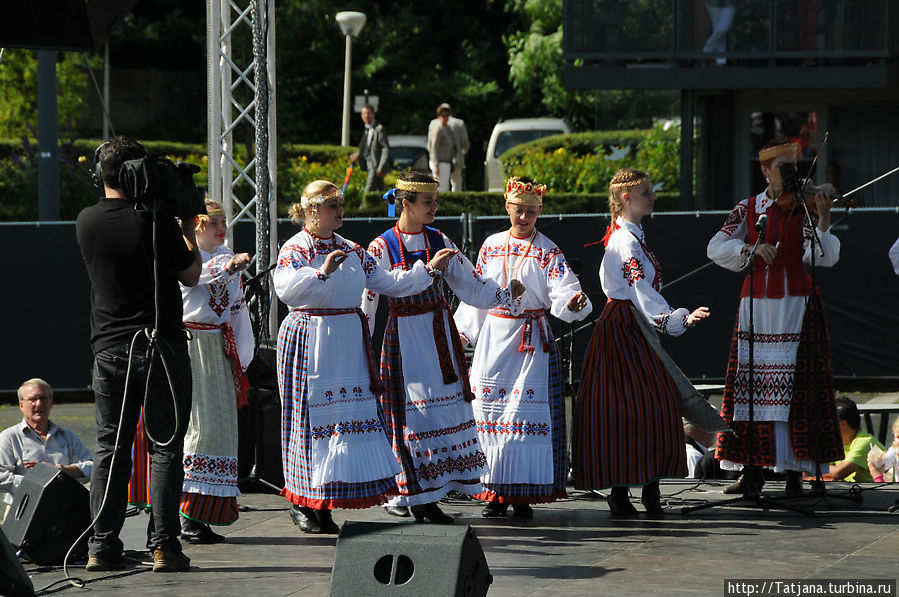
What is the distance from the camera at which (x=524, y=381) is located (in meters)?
7.29

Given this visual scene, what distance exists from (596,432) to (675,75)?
428 inches

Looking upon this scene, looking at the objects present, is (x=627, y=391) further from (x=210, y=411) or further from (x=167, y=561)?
(x=167, y=561)

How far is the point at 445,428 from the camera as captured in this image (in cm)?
706

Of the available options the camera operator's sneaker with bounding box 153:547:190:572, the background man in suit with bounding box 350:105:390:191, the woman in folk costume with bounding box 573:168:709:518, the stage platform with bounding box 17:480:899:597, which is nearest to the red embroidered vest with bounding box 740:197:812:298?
the woman in folk costume with bounding box 573:168:709:518

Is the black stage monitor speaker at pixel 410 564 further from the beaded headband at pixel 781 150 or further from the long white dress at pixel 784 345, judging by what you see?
the beaded headband at pixel 781 150

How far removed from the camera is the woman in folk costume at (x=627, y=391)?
7.22 m

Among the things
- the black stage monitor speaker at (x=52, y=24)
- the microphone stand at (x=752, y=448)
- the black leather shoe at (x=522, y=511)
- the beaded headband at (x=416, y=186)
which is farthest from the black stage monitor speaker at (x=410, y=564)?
the black stage monitor speaker at (x=52, y=24)

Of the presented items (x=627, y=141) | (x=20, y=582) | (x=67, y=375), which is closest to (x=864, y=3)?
(x=627, y=141)

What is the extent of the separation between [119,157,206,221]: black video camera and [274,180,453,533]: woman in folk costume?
866 millimetres

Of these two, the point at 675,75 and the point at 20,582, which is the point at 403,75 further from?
the point at 20,582

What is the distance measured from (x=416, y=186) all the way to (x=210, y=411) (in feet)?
4.94

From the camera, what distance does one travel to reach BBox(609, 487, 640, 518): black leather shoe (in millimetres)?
7309

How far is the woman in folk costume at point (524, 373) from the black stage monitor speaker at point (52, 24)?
242 centimetres

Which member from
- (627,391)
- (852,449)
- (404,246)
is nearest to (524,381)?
(627,391)
